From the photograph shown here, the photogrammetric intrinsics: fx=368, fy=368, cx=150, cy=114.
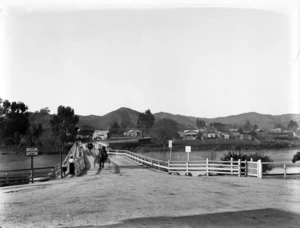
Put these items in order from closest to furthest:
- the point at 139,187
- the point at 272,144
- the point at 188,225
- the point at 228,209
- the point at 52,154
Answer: the point at 188,225 < the point at 228,209 < the point at 139,187 < the point at 272,144 < the point at 52,154

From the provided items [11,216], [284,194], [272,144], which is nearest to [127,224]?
[11,216]

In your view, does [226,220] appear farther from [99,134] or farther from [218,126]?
[99,134]

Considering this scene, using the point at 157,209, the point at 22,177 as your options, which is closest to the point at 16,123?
the point at 22,177

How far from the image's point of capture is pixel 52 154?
106 m

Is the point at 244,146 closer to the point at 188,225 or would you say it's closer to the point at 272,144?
the point at 272,144

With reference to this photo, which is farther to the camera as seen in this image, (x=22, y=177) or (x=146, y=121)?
(x=146, y=121)

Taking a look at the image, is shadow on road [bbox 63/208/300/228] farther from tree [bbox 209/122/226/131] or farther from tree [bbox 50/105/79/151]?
tree [bbox 209/122/226/131]

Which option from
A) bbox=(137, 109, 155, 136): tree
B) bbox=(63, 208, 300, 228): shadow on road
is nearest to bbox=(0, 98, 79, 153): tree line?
bbox=(137, 109, 155, 136): tree

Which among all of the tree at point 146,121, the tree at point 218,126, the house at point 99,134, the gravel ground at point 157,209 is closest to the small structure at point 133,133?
the tree at point 146,121

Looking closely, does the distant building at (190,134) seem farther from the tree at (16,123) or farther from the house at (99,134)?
the tree at (16,123)

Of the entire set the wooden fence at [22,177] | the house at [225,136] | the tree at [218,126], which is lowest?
the wooden fence at [22,177]

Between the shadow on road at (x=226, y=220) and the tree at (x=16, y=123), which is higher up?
the tree at (x=16, y=123)

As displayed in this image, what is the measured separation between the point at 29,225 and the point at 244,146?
8103cm

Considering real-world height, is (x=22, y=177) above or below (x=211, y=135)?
below
